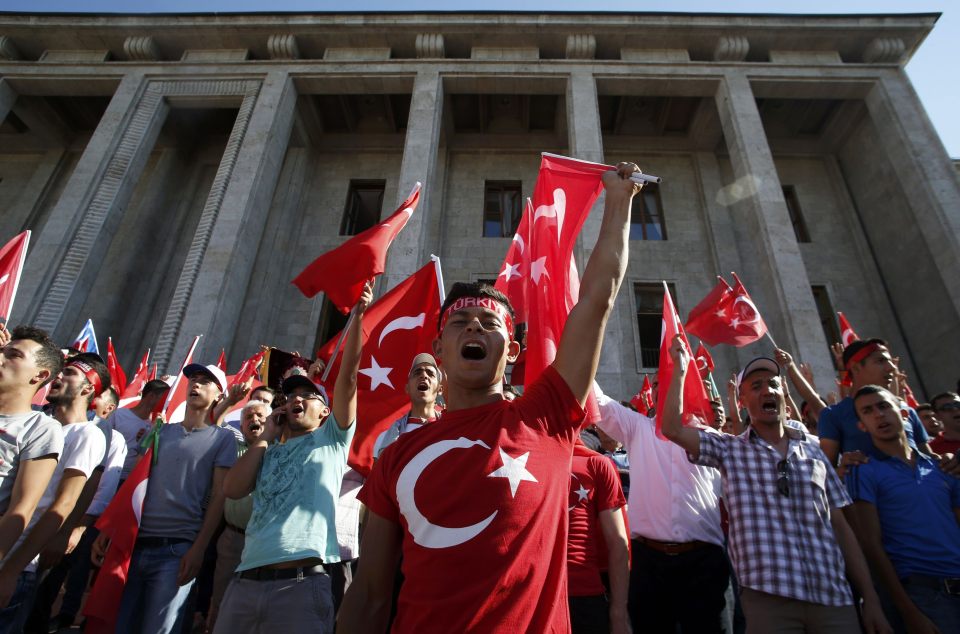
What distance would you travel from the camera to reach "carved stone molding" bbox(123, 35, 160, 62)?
1389 centimetres

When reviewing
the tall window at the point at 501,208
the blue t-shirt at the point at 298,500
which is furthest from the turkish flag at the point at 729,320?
the tall window at the point at 501,208

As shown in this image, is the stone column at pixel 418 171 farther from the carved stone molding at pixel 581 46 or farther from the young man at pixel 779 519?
the young man at pixel 779 519

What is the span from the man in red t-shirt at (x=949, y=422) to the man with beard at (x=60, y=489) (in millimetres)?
6096

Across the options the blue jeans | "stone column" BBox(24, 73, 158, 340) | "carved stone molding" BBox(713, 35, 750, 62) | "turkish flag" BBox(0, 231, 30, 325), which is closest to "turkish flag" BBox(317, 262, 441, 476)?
the blue jeans

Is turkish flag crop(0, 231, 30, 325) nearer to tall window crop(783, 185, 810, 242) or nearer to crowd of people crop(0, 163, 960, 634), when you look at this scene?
crowd of people crop(0, 163, 960, 634)

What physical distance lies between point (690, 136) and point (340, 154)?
10.7 m

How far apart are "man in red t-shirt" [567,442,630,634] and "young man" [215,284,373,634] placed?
1.31 m

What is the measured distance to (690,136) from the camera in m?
15.3

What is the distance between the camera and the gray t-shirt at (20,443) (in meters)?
2.42

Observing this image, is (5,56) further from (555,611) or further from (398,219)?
(555,611)

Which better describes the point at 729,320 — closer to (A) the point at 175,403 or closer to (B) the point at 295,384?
(B) the point at 295,384

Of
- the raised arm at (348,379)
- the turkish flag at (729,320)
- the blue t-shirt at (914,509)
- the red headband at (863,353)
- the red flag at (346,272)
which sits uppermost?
the turkish flag at (729,320)

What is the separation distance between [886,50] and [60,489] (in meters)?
18.2

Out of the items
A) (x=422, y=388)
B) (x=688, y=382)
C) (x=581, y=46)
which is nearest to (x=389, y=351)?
(x=422, y=388)
